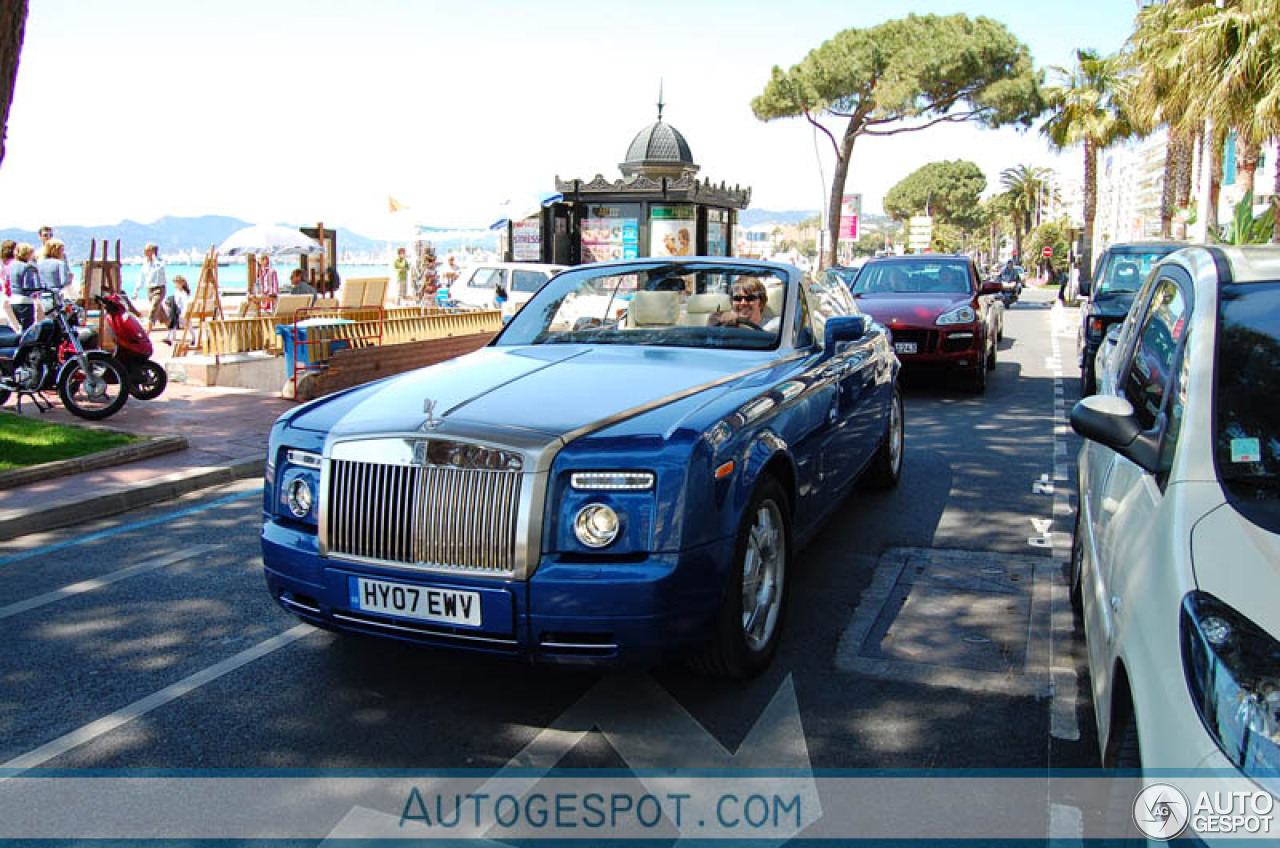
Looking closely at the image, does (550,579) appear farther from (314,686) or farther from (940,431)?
(940,431)

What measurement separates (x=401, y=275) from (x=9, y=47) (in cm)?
2204

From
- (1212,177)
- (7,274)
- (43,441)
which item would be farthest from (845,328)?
(1212,177)

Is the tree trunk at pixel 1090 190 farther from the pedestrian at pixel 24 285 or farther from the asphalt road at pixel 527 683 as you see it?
the asphalt road at pixel 527 683

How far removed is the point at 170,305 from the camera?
19844 millimetres

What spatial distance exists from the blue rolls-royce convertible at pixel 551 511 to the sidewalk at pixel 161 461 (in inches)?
139

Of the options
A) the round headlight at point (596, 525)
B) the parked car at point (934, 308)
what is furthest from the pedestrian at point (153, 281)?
the round headlight at point (596, 525)

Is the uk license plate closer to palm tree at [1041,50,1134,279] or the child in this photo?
the child

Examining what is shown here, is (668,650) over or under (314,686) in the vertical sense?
over

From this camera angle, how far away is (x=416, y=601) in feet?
11.7

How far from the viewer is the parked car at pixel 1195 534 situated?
6.45 ft

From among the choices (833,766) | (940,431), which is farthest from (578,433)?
(940,431)

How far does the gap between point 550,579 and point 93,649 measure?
7.81ft

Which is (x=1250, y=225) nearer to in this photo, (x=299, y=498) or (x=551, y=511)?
(x=551, y=511)

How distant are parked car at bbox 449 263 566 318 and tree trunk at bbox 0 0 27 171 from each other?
12416mm
